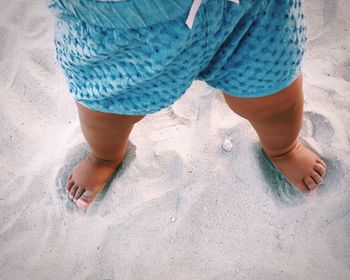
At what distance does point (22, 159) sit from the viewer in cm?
123

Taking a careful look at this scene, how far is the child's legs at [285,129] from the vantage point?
0.81 meters

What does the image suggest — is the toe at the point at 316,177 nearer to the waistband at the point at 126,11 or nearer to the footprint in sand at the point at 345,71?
the footprint in sand at the point at 345,71

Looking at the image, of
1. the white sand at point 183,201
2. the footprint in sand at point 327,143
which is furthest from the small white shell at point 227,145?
the footprint in sand at point 327,143

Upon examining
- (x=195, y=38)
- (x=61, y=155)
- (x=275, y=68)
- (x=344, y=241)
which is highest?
(x=195, y=38)

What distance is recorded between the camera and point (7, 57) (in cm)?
141

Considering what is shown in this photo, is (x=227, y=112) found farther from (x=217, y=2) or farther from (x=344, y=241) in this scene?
(x=217, y=2)

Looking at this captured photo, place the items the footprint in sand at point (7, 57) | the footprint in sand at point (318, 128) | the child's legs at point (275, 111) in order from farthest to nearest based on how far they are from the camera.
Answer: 1. the footprint in sand at point (7, 57)
2. the footprint in sand at point (318, 128)
3. the child's legs at point (275, 111)

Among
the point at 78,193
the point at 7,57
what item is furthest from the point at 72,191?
the point at 7,57

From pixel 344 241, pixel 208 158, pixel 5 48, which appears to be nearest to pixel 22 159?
pixel 5 48

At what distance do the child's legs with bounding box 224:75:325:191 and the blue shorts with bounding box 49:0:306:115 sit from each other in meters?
0.07

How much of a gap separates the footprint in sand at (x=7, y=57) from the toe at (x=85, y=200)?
543 millimetres

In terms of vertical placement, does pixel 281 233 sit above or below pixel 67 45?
below

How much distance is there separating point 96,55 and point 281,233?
76 cm

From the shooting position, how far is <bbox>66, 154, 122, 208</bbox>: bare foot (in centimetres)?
113
